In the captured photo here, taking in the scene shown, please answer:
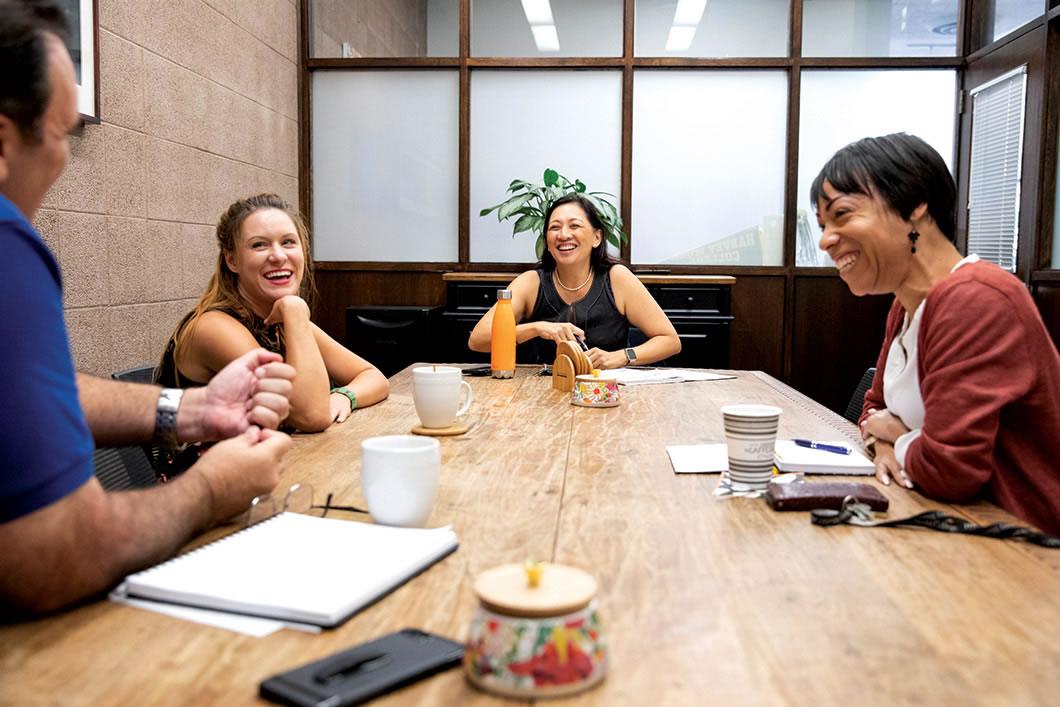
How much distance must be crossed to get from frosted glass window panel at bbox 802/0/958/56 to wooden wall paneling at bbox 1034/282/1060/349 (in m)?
1.57

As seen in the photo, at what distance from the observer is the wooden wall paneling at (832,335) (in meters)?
5.05

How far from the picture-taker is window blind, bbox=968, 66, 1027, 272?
436 cm

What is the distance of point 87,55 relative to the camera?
297 centimetres

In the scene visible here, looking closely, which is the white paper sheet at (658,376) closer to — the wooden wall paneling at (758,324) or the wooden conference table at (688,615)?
the wooden conference table at (688,615)

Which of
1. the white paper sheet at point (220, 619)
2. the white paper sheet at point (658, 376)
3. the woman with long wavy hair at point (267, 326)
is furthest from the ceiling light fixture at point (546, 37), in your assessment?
the white paper sheet at point (220, 619)

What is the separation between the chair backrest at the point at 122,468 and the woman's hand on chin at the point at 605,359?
1.31 meters

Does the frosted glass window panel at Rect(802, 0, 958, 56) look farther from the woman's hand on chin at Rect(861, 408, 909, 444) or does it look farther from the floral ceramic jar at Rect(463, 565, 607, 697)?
the floral ceramic jar at Rect(463, 565, 607, 697)

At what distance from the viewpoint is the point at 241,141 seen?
4.30 metres

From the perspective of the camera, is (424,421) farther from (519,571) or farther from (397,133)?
(397,133)

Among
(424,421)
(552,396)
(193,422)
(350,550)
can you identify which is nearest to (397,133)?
(552,396)

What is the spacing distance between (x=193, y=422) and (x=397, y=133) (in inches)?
164

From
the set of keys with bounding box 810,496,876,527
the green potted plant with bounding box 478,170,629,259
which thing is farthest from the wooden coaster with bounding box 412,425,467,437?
the green potted plant with bounding box 478,170,629,259

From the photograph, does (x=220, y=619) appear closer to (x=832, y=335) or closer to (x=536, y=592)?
(x=536, y=592)

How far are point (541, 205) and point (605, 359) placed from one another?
2.28 m
